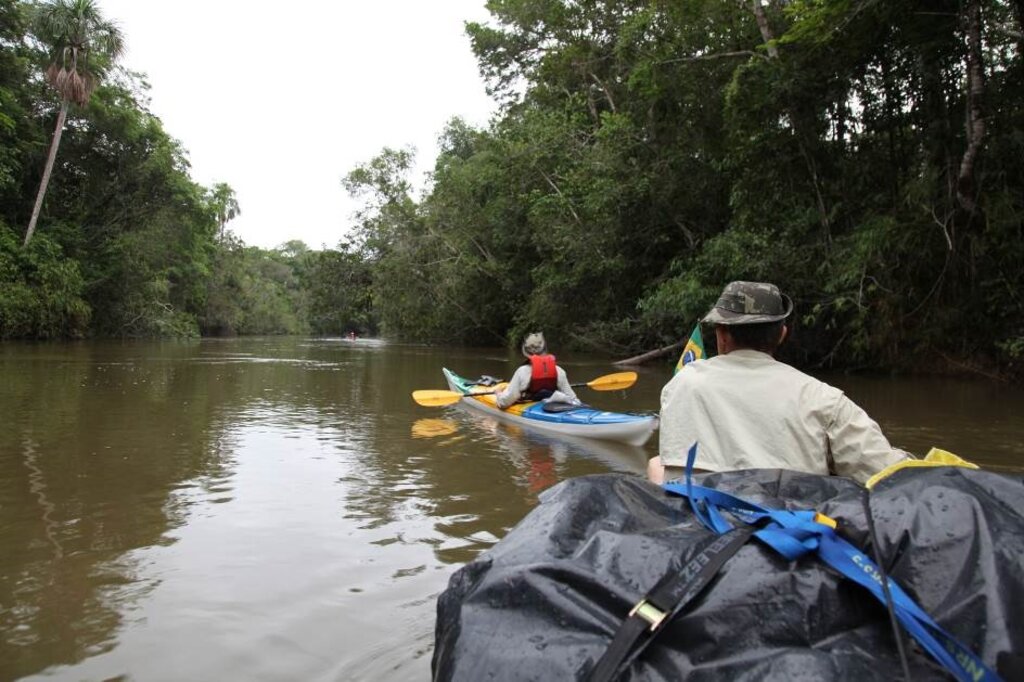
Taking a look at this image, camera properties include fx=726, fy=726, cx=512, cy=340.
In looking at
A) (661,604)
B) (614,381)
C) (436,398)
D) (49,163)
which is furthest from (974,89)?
(49,163)

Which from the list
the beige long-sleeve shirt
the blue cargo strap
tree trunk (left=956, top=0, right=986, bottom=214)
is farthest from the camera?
tree trunk (left=956, top=0, right=986, bottom=214)

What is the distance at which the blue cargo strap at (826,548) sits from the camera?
116cm

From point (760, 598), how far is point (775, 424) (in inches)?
42.3

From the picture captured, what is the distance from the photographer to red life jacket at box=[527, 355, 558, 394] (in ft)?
28.8

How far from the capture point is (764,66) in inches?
508

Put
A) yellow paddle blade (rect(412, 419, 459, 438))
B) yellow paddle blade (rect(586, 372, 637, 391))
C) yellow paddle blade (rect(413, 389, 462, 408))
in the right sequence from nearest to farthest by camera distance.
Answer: yellow paddle blade (rect(412, 419, 459, 438)), yellow paddle blade (rect(413, 389, 462, 408)), yellow paddle blade (rect(586, 372, 637, 391))

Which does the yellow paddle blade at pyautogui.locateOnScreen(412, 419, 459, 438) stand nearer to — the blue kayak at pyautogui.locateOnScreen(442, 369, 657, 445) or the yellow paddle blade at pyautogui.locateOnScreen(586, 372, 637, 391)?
the blue kayak at pyautogui.locateOnScreen(442, 369, 657, 445)

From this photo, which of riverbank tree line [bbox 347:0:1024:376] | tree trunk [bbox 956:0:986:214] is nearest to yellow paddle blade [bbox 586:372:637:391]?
riverbank tree line [bbox 347:0:1024:376]

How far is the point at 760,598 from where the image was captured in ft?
4.28

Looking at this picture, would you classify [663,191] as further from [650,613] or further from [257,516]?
[650,613]

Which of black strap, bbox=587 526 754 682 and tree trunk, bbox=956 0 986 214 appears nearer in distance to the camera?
black strap, bbox=587 526 754 682

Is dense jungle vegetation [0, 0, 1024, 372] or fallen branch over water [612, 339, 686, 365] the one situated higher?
dense jungle vegetation [0, 0, 1024, 372]

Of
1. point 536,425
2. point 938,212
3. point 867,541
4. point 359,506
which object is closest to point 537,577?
point 867,541

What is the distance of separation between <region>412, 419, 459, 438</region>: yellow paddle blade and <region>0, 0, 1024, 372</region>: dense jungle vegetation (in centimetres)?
758
